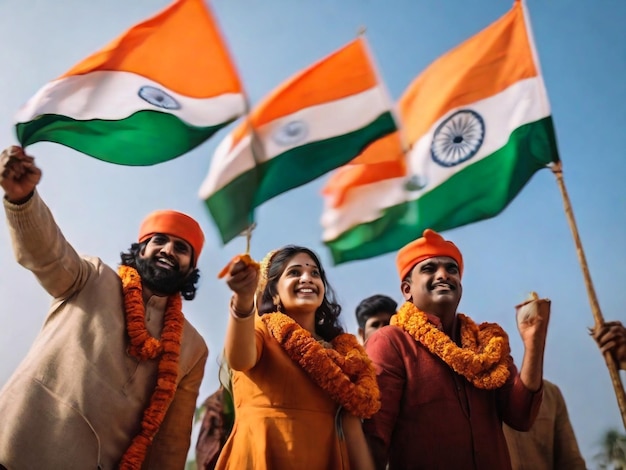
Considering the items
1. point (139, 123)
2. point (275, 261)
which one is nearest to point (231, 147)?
point (139, 123)

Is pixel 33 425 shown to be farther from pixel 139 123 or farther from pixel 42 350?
pixel 139 123

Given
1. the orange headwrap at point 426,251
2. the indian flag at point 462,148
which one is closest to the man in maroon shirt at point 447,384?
the orange headwrap at point 426,251

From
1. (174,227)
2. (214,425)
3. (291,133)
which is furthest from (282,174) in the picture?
(214,425)

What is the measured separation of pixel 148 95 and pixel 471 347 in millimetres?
2498

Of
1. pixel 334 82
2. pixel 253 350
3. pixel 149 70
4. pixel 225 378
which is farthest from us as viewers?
pixel 334 82

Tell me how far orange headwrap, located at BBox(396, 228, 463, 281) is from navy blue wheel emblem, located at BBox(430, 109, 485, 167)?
1.06m

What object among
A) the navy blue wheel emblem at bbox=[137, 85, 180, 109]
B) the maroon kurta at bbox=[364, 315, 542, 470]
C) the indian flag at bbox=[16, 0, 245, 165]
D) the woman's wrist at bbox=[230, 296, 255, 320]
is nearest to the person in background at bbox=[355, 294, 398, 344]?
the maroon kurta at bbox=[364, 315, 542, 470]

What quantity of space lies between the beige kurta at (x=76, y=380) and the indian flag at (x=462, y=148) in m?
1.81

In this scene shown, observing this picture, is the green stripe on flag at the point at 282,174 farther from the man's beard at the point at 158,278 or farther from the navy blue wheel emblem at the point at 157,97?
the navy blue wheel emblem at the point at 157,97

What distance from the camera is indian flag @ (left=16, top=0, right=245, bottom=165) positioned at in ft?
13.0

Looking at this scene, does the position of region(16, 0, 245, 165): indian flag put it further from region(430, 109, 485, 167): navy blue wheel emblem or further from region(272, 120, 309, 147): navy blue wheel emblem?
region(430, 109, 485, 167): navy blue wheel emblem

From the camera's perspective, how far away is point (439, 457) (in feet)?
11.0

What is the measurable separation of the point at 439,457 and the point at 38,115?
287 centimetres

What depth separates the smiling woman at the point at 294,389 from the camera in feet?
9.84
